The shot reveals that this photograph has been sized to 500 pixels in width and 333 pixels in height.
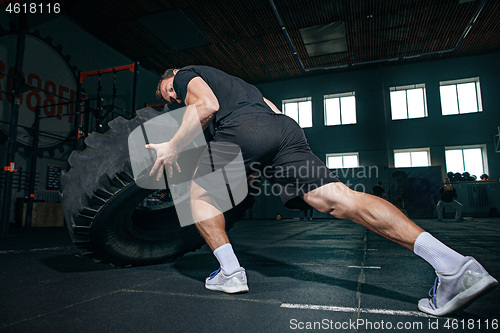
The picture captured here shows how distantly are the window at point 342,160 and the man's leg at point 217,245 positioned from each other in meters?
10.6

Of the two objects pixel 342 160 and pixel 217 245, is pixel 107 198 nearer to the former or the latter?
pixel 217 245

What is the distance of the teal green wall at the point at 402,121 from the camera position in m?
10.5

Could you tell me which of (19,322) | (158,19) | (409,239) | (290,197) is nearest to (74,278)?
(19,322)

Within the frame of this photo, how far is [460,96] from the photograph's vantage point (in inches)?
430

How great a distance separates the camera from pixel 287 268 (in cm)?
185

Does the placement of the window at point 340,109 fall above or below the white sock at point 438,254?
above

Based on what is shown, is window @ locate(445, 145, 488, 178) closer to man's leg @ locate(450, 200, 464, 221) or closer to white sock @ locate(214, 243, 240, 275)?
man's leg @ locate(450, 200, 464, 221)

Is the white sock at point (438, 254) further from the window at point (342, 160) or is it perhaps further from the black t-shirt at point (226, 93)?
the window at point (342, 160)

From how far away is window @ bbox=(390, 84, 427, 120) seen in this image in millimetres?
11195

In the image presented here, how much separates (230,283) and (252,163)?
54 cm

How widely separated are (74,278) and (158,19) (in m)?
8.01

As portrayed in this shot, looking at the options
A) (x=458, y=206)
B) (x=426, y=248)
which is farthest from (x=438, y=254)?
(x=458, y=206)

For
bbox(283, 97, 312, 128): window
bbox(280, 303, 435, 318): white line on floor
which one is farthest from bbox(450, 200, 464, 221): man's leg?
bbox(280, 303, 435, 318): white line on floor

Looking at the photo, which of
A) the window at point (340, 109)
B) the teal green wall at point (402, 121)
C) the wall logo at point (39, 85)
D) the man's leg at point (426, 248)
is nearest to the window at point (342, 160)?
the teal green wall at point (402, 121)
